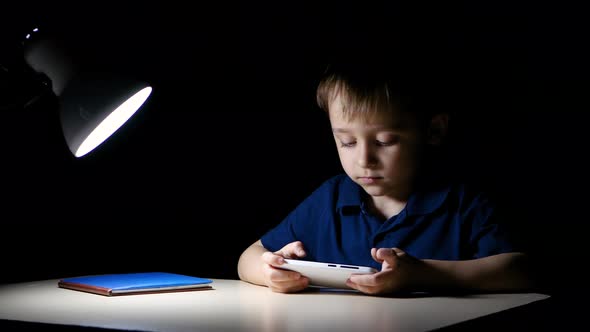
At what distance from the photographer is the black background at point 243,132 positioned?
5.47 feet

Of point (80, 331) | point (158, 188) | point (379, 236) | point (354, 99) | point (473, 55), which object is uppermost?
point (473, 55)

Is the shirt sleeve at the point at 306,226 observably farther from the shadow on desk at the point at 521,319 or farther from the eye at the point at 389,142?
the shadow on desk at the point at 521,319

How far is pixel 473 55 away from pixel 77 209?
106 centimetres

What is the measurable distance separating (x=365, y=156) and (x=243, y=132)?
59cm

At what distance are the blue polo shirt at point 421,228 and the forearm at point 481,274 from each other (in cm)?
5

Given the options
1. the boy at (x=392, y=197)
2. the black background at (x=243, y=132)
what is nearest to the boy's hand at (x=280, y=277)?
the boy at (x=392, y=197)

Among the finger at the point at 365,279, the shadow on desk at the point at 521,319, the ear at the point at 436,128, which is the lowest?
the shadow on desk at the point at 521,319

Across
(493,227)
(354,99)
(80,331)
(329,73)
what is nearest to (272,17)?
(329,73)

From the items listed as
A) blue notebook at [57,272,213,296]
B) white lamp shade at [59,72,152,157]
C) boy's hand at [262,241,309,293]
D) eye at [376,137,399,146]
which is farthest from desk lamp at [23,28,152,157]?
eye at [376,137,399,146]

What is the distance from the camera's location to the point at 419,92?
4.93 feet

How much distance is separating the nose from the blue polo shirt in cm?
14

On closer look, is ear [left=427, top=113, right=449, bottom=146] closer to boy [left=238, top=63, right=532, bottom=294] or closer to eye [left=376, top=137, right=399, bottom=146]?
boy [left=238, top=63, right=532, bottom=294]

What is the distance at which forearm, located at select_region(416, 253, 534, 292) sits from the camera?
1248 millimetres

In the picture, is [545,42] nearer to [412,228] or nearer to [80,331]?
[412,228]
